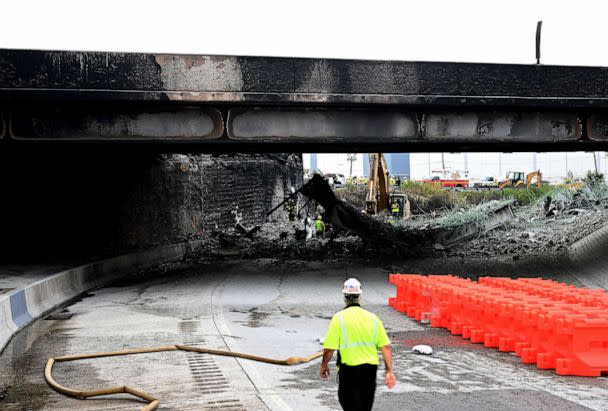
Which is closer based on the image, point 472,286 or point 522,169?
point 472,286

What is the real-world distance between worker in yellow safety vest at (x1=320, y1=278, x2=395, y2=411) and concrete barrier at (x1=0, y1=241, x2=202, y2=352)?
737 centimetres

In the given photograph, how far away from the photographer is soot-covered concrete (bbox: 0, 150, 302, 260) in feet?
76.1

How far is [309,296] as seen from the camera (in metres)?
17.9

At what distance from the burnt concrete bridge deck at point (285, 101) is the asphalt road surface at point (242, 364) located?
3998 mm

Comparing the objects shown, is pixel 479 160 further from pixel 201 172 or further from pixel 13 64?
pixel 13 64

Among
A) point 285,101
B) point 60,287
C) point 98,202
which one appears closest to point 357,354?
point 60,287

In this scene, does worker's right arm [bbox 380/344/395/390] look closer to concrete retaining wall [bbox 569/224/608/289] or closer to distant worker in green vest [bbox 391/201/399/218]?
concrete retaining wall [bbox 569/224/608/289]

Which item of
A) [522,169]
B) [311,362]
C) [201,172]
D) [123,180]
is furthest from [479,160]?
[311,362]

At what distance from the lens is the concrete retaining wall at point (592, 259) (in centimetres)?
2062

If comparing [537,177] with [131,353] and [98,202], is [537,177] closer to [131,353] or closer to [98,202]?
[98,202]

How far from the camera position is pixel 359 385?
20.1 ft

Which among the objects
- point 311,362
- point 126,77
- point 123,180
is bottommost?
point 311,362

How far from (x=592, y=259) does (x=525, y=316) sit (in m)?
14.0

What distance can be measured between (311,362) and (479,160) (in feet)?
366
